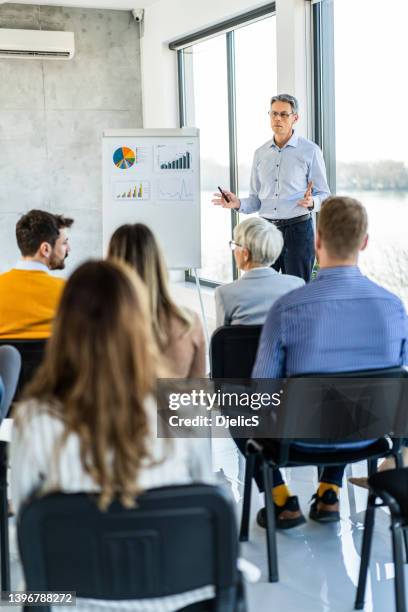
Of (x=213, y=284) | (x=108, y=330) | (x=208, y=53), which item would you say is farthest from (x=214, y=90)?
(x=108, y=330)

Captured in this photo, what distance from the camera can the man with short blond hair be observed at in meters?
2.38

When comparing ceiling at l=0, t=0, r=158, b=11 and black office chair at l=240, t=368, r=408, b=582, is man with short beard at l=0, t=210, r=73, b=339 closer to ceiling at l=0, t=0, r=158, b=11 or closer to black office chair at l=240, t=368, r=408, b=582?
black office chair at l=240, t=368, r=408, b=582

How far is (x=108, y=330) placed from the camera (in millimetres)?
1278

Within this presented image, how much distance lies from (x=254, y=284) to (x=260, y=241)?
0.18 m

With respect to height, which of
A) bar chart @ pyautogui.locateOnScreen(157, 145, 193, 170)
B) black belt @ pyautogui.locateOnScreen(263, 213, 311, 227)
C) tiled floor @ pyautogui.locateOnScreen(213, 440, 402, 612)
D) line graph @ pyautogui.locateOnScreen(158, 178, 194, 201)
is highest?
bar chart @ pyautogui.locateOnScreen(157, 145, 193, 170)

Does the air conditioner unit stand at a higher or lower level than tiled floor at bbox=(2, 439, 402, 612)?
higher

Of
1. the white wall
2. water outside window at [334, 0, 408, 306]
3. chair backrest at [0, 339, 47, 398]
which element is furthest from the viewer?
the white wall

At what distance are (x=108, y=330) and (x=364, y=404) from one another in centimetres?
128

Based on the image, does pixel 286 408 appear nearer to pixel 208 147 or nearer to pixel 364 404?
pixel 364 404

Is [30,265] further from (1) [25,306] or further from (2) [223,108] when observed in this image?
(2) [223,108]

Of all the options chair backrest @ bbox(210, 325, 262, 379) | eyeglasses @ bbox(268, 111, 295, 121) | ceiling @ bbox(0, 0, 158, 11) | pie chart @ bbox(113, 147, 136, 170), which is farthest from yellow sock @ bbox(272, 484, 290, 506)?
ceiling @ bbox(0, 0, 158, 11)

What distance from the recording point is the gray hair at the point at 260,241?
309 cm

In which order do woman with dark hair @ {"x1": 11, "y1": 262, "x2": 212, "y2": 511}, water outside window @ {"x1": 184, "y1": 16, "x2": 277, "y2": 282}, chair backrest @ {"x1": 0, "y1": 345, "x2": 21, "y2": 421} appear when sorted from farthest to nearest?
1. water outside window @ {"x1": 184, "y1": 16, "x2": 277, "y2": 282}
2. chair backrest @ {"x1": 0, "y1": 345, "x2": 21, "y2": 421}
3. woman with dark hair @ {"x1": 11, "y1": 262, "x2": 212, "y2": 511}

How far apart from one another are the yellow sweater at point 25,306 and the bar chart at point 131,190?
2.90 meters
